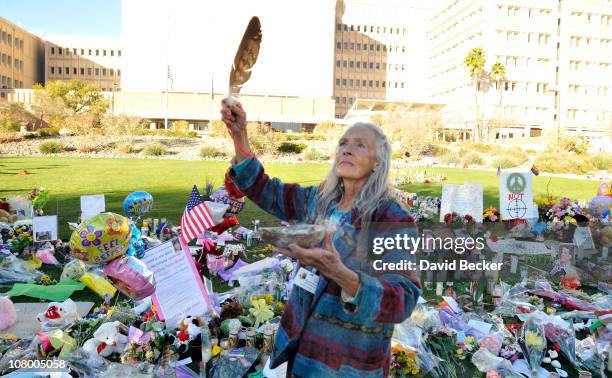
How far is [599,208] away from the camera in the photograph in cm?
824

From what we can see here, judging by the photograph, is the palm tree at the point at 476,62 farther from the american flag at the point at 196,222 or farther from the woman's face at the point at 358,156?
the woman's face at the point at 358,156

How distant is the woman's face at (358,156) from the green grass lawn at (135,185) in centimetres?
778

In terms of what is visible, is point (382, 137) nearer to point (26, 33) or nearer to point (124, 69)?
point (124, 69)

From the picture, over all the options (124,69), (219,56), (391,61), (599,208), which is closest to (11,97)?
(124,69)

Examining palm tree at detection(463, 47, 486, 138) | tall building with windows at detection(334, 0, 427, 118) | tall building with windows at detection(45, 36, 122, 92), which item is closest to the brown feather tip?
palm tree at detection(463, 47, 486, 138)

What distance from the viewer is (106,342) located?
4023mm

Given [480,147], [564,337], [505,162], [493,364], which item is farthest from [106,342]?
[480,147]

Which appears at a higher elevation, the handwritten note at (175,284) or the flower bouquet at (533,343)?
the handwritten note at (175,284)

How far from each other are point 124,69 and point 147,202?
76847mm

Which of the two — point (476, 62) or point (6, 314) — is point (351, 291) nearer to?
point (6, 314)

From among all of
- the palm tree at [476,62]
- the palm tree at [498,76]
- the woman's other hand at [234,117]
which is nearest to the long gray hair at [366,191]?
the woman's other hand at [234,117]

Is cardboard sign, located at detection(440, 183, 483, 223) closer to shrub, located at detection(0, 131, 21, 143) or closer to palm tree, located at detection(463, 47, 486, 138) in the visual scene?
shrub, located at detection(0, 131, 21, 143)

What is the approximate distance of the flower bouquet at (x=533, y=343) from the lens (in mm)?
4203

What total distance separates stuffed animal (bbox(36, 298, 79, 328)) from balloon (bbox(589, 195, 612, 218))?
8063 millimetres
